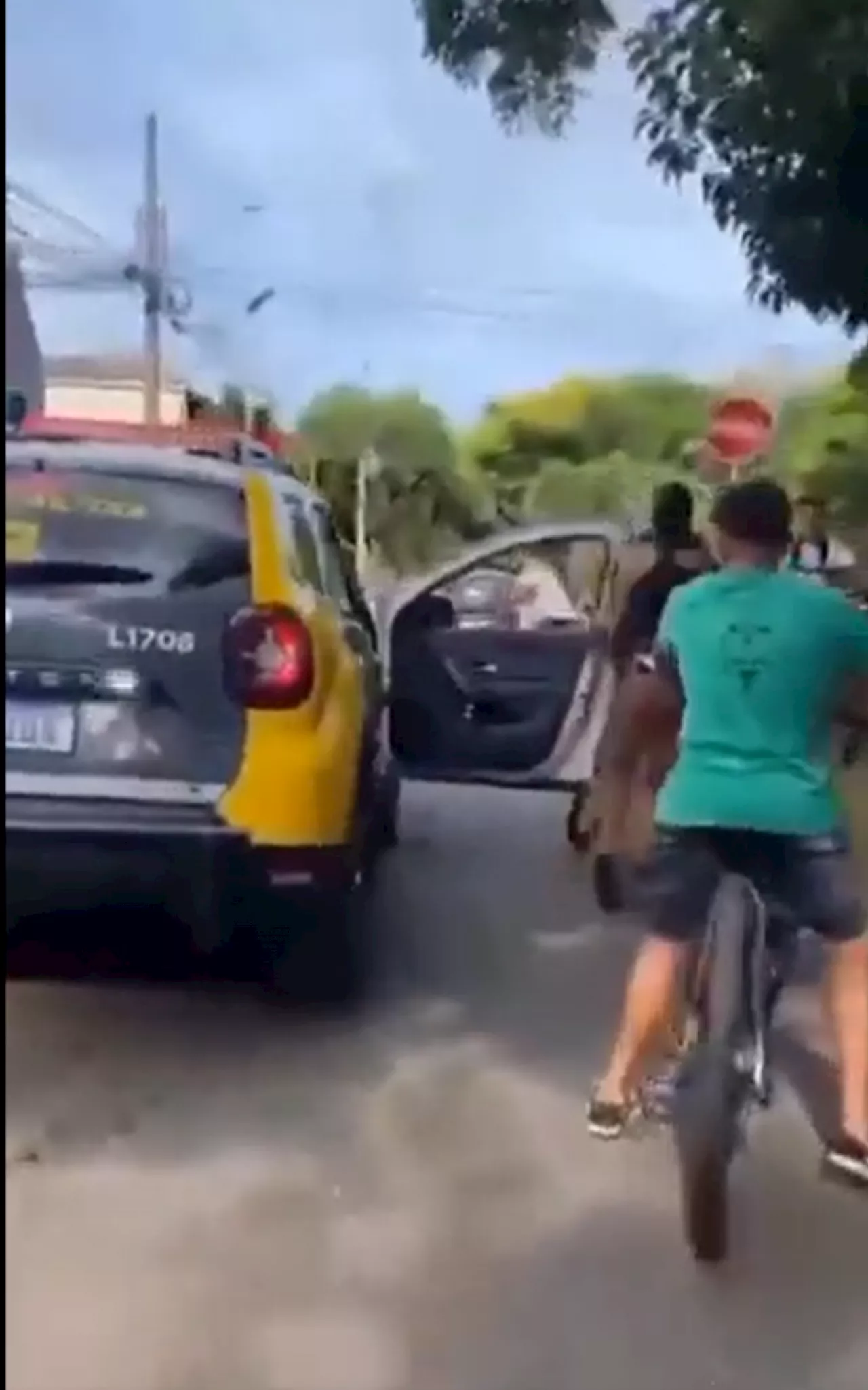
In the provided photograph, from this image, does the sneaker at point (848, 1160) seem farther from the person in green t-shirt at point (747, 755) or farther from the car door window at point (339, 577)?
the car door window at point (339, 577)

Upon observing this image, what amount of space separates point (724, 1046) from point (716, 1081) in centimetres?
4

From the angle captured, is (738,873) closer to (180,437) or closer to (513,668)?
(513,668)

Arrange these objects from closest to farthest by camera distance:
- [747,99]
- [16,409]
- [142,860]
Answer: [16,409], [142,860], [747,99]

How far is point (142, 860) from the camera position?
1985 millimetres

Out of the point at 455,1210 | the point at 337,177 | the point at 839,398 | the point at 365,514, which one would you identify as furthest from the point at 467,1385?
the point at 337,177

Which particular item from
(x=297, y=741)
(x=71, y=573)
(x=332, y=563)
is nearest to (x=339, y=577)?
(x=332, y=563)

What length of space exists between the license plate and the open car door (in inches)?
13.2

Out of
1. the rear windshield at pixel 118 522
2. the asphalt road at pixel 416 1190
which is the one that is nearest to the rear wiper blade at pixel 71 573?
the rear windshield at pixel 118 522

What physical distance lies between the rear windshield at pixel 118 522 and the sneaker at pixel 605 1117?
616mm

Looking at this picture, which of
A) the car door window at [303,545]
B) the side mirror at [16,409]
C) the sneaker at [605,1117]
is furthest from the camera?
the sneaker at [605,1117]

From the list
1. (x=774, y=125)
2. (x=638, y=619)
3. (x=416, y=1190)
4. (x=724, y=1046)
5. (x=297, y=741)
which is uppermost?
(x=774, y=125)

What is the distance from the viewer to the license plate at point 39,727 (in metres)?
1.88

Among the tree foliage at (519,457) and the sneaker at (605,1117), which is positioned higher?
the tree foliage at (519,457)

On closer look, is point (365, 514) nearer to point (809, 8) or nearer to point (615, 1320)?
point (809, 8)
